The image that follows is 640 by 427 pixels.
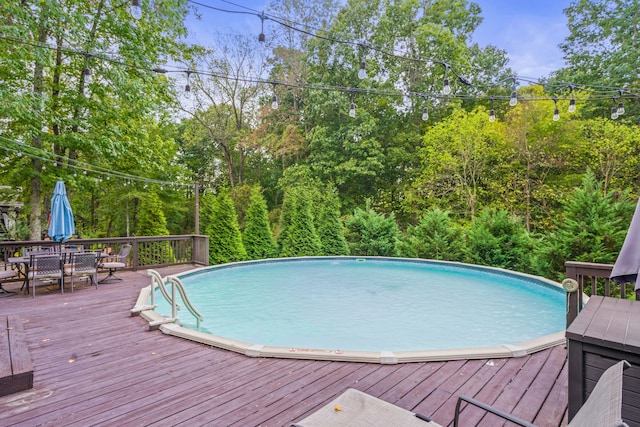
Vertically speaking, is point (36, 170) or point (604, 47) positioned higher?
point (604, 47)

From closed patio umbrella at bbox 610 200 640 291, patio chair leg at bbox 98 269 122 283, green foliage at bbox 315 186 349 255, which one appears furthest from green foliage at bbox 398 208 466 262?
closed patio umbrella at bbox 610 200 640 291

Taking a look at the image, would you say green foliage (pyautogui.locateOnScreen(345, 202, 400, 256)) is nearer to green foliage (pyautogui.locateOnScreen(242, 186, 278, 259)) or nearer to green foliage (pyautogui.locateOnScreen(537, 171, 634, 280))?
green foliage (pyautogui.locateOnScreen(242, 186, 278, 259))

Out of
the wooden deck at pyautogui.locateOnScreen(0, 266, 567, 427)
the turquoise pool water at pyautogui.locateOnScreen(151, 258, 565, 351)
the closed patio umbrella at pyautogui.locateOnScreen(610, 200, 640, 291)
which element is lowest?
the turquoise pool water at pyautogui.locateOnScreen(151, 258, 565, 351)

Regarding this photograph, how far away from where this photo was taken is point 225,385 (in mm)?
2643

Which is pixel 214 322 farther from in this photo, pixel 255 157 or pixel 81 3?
pixel 255 157

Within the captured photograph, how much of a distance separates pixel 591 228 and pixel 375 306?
4711 millimetres

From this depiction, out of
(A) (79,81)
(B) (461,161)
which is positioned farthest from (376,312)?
(A) (79,81)

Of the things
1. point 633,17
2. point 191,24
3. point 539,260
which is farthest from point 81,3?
point 633,17

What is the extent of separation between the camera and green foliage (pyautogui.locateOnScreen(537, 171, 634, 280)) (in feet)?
21.6

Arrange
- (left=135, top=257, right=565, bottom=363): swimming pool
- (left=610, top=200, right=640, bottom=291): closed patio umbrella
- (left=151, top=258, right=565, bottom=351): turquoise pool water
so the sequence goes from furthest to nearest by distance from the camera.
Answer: (left=151, top=258, right=565, bottom=351): turquoise pool water → (left=135, top=257, right=565, bottom=363): swimming pool → (left=610, top=200, right=640, bottom=291): closed patio umbrella

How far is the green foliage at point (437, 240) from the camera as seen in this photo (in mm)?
10297

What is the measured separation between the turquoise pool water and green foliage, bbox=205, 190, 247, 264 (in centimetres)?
90

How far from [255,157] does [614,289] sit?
53.0 ft

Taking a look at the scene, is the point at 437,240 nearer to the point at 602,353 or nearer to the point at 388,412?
the point at 602,353
